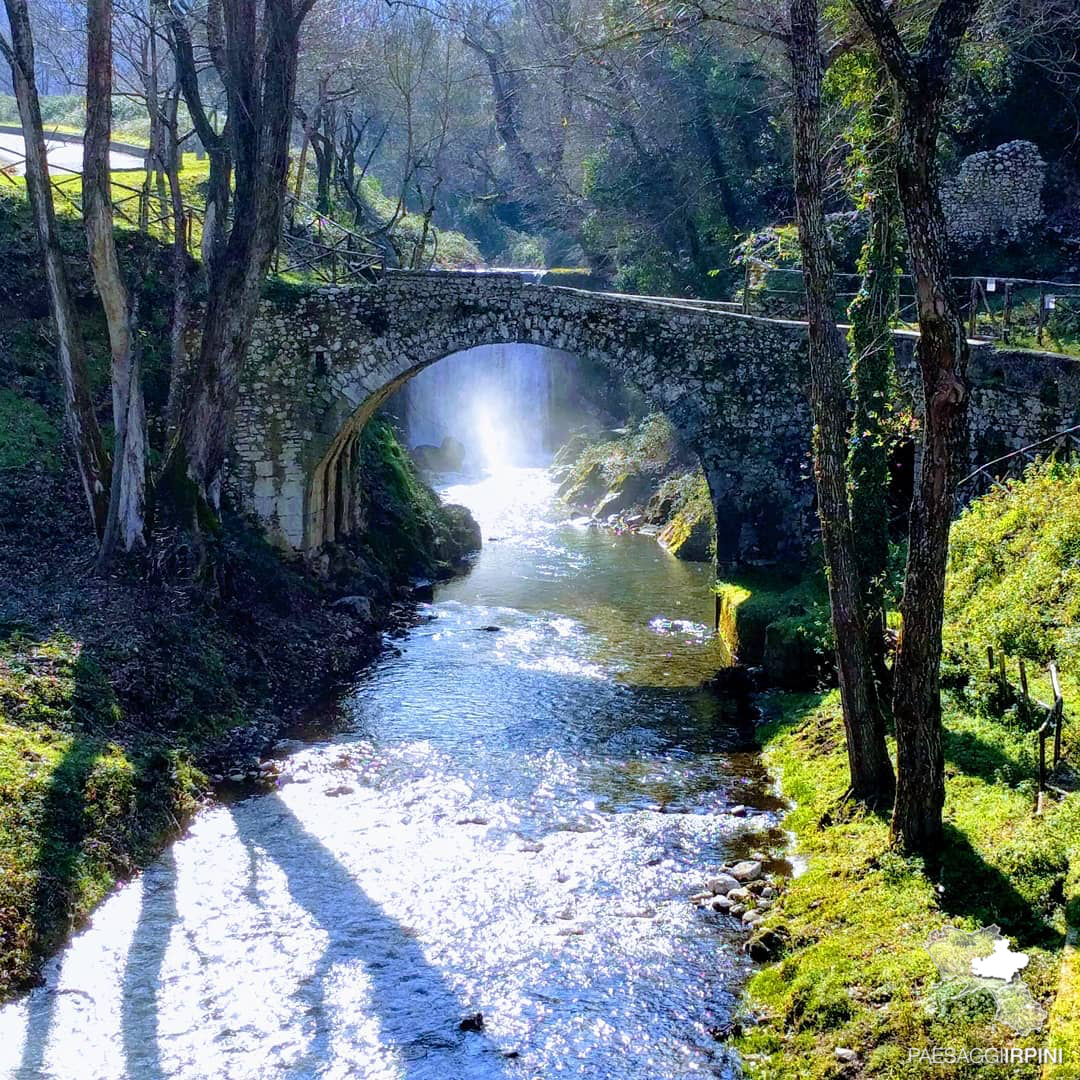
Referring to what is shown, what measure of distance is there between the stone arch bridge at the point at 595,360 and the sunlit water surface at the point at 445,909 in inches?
158

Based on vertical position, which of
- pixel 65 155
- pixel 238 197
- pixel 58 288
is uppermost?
pixel 65 155

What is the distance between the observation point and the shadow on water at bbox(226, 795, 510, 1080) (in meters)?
7.42

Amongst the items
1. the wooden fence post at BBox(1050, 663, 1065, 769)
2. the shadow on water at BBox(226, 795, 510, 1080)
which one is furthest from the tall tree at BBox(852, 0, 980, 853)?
the shadow on water at BBox(226, 795, 510, 1080)

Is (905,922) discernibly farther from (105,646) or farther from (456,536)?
(456,536)

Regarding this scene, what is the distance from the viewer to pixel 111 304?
14227 millimetres

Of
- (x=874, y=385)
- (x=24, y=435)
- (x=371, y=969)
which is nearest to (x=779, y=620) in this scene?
(x=874, y=385)

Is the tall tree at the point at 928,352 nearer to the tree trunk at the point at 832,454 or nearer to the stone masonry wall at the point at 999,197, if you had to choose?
the tree trunk at the point at 832,454

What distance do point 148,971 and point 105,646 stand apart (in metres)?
5.30

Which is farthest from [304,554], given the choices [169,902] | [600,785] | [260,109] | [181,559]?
[169,902]

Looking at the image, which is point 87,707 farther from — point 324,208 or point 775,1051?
point 324,208

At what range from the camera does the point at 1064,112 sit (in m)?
25.4

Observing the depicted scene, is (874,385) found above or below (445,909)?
above

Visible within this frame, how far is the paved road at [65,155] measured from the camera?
27.5m

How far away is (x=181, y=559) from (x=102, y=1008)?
8.22 meters
